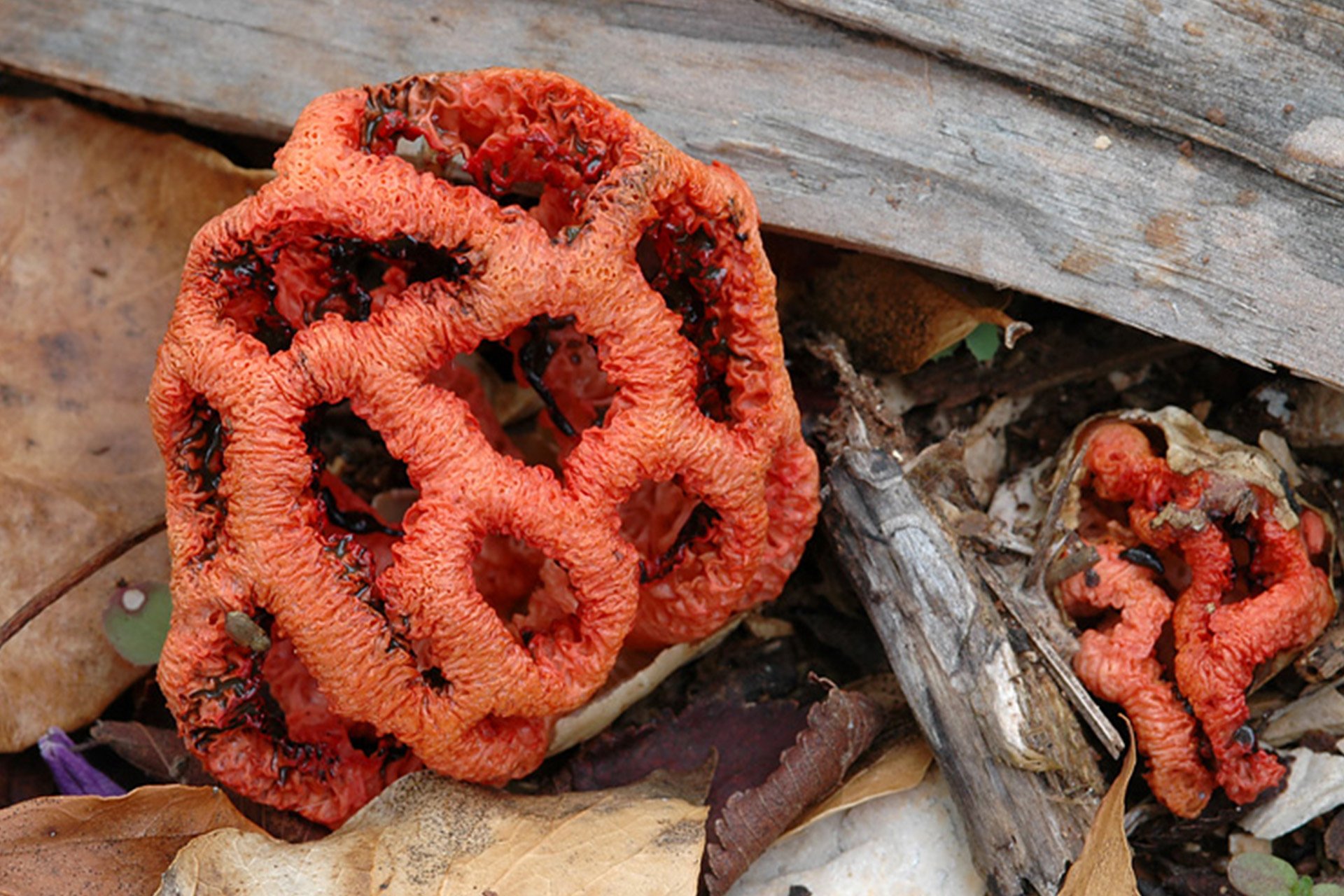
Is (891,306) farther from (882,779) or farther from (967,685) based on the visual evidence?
(882,779)

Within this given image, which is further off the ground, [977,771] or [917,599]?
[917,599]

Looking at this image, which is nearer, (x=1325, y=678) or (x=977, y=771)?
(x=977, y=771)

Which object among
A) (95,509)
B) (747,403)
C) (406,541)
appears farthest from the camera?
(95,509)

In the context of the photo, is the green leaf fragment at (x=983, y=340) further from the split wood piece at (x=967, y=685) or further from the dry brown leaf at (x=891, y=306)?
the split wood piece at (x=967, y=685)

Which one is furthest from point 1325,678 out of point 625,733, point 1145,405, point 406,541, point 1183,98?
point 406,541

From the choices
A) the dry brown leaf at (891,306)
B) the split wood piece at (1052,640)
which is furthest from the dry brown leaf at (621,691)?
the dry brown leaf at (891,306)

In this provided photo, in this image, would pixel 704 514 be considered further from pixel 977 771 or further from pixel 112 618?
pixel 112 618

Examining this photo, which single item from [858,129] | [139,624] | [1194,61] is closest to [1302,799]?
[1194,61]
